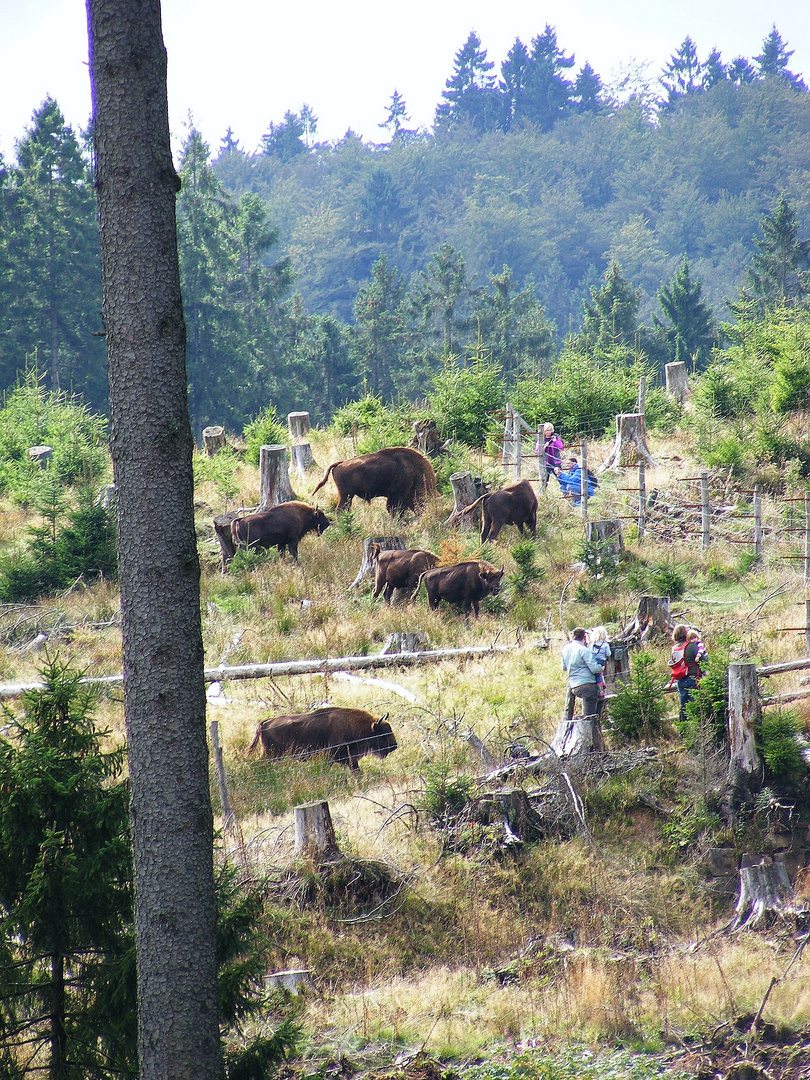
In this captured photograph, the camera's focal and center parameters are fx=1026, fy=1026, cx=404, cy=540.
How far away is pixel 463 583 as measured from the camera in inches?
584

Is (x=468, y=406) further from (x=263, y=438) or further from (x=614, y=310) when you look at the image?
(x=614, y=310)

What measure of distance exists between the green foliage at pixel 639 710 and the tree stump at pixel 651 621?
6.46 feet

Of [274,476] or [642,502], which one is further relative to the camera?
[274,476]

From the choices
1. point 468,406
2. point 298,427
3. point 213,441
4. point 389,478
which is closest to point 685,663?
point 389,478

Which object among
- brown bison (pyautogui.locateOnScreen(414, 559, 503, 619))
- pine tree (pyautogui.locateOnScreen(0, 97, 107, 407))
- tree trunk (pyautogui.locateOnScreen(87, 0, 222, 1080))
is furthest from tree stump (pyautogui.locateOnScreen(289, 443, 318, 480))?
pine tree (pyautogui.locateOnScreen(0, 97, 107, 407))

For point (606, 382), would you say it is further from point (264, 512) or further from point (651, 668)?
point (651, 668)

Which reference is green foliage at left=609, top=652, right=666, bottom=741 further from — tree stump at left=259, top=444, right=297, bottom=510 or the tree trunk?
tree stump at left=259, top=444, right=297, bottom=510

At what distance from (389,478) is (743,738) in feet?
32.7

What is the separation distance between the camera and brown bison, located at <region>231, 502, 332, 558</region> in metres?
17.4

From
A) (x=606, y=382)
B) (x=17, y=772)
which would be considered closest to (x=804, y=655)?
(x=17, y=772)

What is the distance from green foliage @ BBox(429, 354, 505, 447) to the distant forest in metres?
2.52

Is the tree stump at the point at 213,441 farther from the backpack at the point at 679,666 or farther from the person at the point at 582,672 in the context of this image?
the backpack at the point at 679,666

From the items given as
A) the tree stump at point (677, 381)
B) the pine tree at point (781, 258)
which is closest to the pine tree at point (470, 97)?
the pine tree at point (781, 258)

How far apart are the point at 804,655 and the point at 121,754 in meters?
9.66
